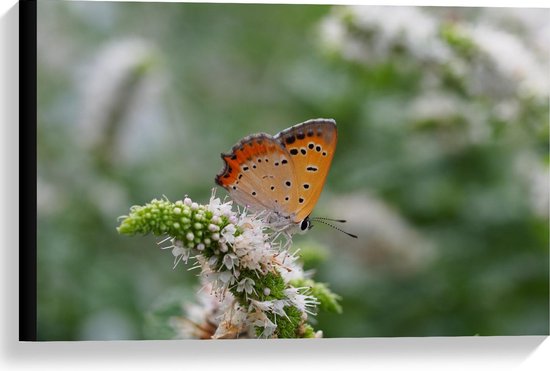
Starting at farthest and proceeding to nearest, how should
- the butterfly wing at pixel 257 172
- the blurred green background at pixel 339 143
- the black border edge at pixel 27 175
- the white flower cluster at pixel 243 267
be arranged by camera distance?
the blurred green background at pixel 339 143 → the black border edge at pixel 27 175 → the butterfly wing at pixel 257 172 → the white flower cluster at pixel 243 267

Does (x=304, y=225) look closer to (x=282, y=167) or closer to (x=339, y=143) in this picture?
(x=282, y=167)

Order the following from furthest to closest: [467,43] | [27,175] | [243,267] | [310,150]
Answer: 1. [467,43]
2. [27,175]
3. [310,150]
4. [243,267]

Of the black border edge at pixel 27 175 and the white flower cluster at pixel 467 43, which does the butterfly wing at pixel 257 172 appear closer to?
the black border edge at pixel 27 175

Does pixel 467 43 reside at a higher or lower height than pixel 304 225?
higher

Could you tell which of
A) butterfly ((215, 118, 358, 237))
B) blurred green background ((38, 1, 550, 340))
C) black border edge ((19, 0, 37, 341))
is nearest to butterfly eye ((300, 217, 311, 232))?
butterfly ((215, 118, 358, 237))

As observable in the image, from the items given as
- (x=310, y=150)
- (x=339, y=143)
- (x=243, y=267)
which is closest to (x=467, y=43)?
(x=339, y=143)

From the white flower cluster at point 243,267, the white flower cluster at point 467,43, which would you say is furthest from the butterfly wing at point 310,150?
the white flower cluster at point 467,43

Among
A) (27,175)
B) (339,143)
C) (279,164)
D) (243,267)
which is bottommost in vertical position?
(243,267)
